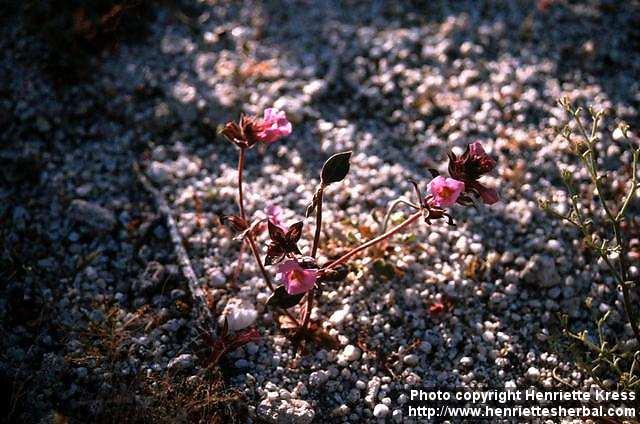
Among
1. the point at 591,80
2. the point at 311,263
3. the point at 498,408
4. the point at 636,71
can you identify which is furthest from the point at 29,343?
the point at 636,71

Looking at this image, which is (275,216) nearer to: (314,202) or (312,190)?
(314,202)

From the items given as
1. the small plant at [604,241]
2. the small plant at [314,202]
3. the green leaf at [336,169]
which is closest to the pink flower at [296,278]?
the small plant at [314,202]

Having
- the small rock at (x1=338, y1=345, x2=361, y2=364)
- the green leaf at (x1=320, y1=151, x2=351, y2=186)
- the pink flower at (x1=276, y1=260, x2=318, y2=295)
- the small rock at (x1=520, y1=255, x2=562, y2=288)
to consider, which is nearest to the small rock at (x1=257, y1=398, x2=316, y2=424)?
the small rock at (x1=338, y1=345, x2=361, y2=364)

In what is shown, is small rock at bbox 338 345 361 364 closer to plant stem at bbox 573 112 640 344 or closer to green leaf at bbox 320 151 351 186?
green leaf at bbox 320 151 351 186

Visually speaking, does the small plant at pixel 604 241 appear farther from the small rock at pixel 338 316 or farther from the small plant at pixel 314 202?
the small rock at pixel 338 316

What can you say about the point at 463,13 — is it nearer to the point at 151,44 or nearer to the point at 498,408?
the point at 151,44

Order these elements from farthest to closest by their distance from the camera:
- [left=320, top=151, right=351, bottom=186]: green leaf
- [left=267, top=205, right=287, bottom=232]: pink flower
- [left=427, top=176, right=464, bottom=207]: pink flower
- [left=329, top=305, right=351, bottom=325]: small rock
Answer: [left=329, top=305, right=351, bottom=325]: small rock < [left=267, top=205, right=287, bottom=232]: pink flower < [left=320, top=151, right=351, bottom=186]: green leaf < [left=427, top=176, right=464, bottom=207]: pink flower
